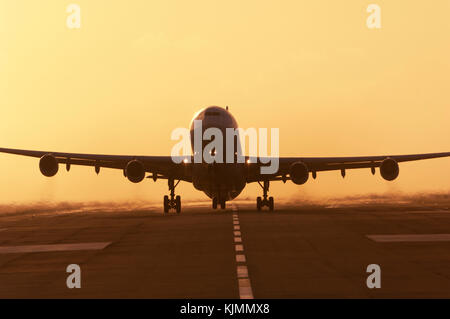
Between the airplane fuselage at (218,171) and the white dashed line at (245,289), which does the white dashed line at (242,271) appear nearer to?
the white dashed line at (245,289)

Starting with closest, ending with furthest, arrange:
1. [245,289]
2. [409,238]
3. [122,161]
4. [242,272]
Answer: [245,289], [242,272], [409,238], [122,161]

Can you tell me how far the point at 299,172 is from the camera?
43281mm

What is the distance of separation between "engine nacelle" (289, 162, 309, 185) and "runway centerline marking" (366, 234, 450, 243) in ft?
66.6

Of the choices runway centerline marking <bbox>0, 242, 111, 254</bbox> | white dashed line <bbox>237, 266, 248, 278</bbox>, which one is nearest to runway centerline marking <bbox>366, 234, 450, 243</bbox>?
white dashed line <bbox>237, 266, 248, 278</bbox>

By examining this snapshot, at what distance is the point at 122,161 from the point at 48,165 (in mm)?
4841

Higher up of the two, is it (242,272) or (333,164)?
(333,164)

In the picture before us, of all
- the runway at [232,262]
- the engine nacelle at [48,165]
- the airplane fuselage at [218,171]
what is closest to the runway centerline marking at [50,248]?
the runway at [232,262]

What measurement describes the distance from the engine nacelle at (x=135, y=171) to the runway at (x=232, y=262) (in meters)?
13.6

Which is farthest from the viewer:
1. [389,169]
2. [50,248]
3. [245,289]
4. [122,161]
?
[122,161]

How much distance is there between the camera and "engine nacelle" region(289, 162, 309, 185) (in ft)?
142

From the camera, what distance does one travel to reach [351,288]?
12.2m

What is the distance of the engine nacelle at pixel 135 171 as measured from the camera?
41531mm

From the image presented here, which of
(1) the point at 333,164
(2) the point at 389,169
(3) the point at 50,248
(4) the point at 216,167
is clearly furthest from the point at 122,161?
(3) the point at 50,248

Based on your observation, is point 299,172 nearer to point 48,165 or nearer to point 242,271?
point 48,165
